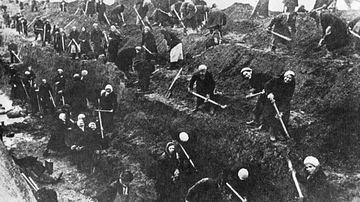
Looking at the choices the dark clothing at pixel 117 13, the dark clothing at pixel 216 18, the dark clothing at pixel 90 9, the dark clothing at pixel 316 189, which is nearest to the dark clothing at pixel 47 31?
the dark clothing at pixel 90 9

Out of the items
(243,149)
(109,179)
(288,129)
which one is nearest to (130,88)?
(109,179)

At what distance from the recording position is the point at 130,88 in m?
8.42

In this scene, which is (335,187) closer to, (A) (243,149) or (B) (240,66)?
(A) (243,149)

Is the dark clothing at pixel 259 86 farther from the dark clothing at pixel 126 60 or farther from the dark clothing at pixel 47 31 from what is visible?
the dark clothing at pixel 47 31

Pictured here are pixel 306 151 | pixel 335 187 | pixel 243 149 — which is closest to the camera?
pixel 335 187

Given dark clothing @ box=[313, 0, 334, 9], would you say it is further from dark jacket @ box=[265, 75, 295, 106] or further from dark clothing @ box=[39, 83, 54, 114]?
dark clothing @ box=[39, 83, 54, 114]

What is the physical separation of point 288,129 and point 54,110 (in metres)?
5.08

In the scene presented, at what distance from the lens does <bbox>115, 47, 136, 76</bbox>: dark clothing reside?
351 inches

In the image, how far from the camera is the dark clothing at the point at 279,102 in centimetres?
594

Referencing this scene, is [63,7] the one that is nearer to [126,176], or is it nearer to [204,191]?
[126,176]

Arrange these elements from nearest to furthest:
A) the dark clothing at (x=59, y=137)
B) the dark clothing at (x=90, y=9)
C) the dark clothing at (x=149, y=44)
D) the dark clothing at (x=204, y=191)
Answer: the dark clothing at (x=204, y=191) < the dark clothing at (x=59, y=137) < the dark clothing at (x=149, y=44) < the dark clothing at (x=90, y=9)

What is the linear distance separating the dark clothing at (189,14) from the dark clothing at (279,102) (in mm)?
4149

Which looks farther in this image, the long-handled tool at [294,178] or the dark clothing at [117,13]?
the dark clothing at [117,13]

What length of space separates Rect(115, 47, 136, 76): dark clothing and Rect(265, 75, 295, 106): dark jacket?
3.86 m
